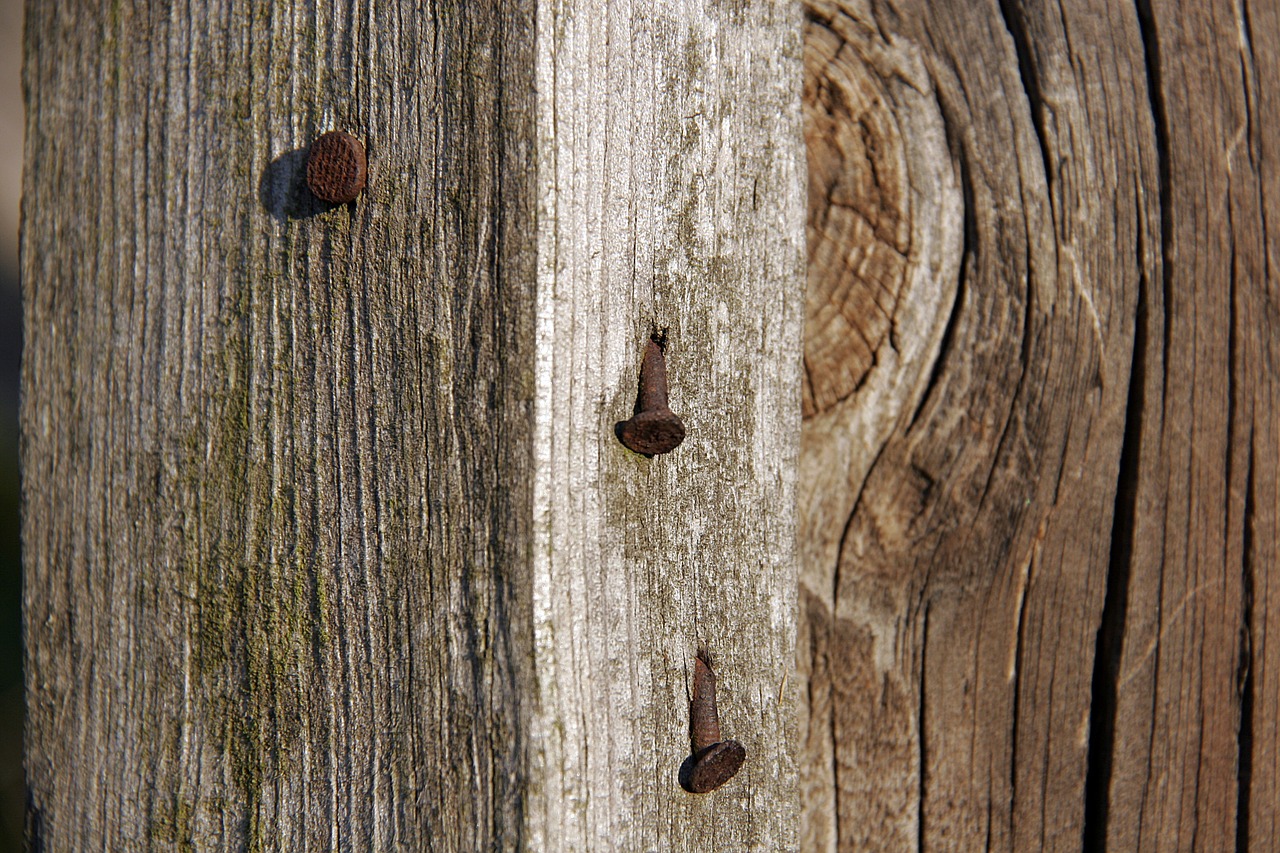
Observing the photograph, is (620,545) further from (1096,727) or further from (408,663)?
(1096,727)

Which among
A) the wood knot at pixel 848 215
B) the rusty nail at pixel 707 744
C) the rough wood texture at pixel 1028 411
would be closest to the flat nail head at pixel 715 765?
the rusty nail at pixel 707 744

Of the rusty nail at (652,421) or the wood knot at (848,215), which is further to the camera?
the wood knot at (848,215)

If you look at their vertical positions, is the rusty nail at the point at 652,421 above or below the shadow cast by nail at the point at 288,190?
below

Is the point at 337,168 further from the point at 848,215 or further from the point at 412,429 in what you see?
the point at 848,215

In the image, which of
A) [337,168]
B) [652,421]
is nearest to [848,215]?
[652,421]

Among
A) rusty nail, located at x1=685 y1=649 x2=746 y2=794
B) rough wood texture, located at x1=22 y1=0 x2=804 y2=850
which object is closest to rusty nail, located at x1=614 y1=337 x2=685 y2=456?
rough wood texture, located at x1=22 y1=0 x2=804 y2=850

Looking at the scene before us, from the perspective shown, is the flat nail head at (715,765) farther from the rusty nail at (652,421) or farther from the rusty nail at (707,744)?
the rusty nail at (652,421)
